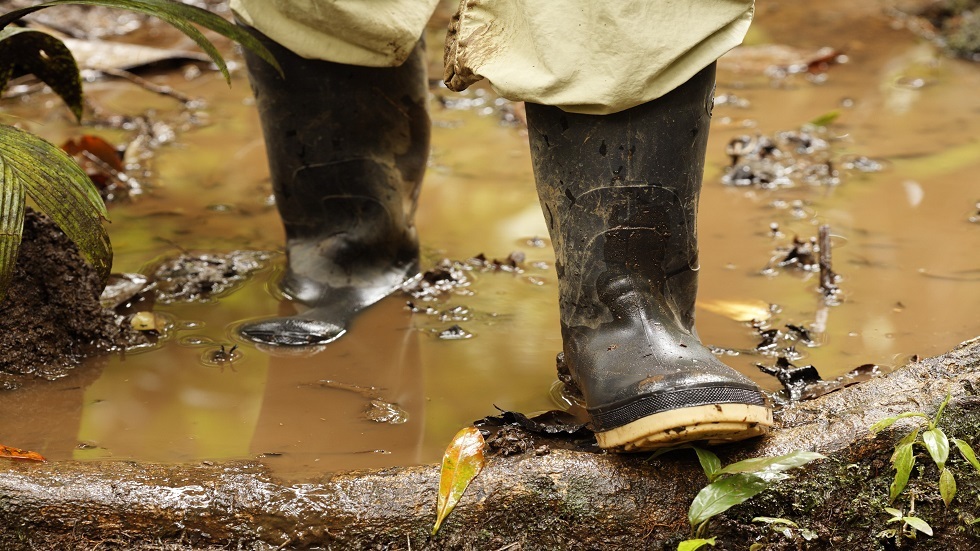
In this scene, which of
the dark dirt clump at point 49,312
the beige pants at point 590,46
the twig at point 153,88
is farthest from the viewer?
the twig at point 153,88

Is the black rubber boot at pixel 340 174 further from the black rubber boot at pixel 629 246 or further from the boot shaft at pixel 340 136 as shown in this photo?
the black rubber boot at pixel 629 246

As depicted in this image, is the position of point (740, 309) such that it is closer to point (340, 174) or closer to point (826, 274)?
point (826, 274)

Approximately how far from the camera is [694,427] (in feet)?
4.67

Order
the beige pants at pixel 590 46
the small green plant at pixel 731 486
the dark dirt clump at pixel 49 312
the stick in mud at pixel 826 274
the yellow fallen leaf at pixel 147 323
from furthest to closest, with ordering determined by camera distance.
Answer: the stick in mud at pixel 826 274, the yellow fallen leaf at pixel 147 323, the dark dirt clump at pixel 49 312, the beige pants at pixel 590 46, the small green plant at pixel 731 486

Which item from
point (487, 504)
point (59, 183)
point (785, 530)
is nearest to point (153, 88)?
point (59, 183)

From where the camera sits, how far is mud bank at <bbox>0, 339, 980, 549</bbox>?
142cm

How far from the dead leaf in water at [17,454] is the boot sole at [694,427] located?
91cm

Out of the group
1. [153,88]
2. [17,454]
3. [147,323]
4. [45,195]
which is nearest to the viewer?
[17,454]

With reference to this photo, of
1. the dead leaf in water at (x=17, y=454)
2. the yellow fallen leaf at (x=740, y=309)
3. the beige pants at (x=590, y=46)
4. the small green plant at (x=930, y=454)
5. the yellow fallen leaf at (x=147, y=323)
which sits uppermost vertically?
the beige pants at (x=590, y=46)

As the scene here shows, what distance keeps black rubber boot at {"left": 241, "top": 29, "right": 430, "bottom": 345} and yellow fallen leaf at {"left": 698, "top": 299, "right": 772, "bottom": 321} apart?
2.43ft

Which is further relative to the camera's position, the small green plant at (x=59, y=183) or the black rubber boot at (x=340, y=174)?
the black rubber boot at (x=340, y=174)

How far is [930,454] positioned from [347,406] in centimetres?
98

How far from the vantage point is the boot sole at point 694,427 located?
143cm

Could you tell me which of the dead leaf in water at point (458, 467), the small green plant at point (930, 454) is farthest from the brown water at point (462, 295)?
the small green plant at point (930, 454)
